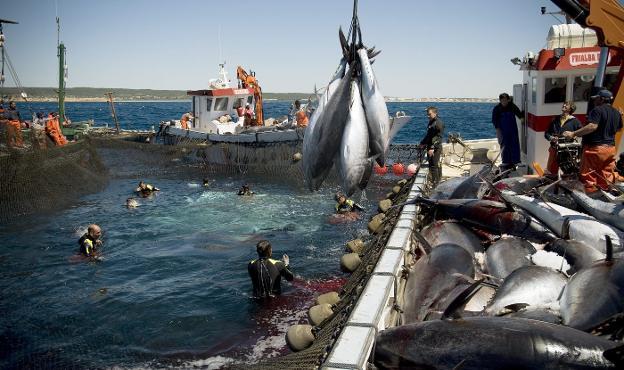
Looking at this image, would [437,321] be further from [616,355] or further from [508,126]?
[508,126]

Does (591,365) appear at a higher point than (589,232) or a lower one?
lower

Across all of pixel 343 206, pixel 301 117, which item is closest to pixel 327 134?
pixel 343 206

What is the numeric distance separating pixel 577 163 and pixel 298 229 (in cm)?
793

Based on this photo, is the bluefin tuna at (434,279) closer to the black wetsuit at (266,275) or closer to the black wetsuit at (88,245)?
the black wetsuit at (266,275)

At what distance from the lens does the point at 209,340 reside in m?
7.77

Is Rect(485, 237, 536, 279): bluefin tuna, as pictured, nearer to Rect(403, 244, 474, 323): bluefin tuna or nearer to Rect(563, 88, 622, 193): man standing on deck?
Rect(403, 244, 474, 323): bluefin tuna

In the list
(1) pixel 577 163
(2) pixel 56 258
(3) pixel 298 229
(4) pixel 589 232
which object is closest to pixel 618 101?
(1) pixel 577 163

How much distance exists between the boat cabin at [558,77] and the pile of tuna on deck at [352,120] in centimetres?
741

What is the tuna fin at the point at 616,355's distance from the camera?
281 centimetres

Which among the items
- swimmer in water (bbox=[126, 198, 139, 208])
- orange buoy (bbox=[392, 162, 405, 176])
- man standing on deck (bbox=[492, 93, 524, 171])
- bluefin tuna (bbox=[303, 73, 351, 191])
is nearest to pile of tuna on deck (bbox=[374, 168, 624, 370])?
bluefin tuna (bbox=[303, 73, 351, 191])

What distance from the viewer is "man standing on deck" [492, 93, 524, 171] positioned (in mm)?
10359

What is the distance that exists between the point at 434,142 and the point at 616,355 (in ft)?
29.4

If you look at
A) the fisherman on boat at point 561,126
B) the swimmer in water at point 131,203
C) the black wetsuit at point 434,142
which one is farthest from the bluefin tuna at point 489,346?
the swimmer in water at point 131,203

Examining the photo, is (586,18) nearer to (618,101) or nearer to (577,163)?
(618,101)
